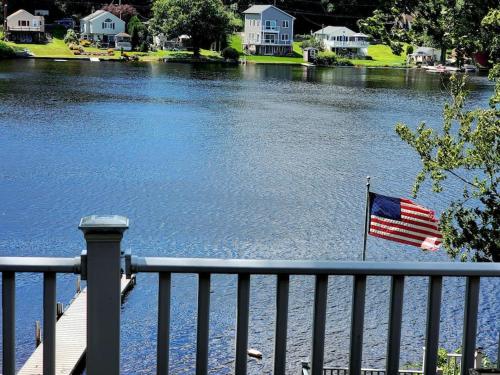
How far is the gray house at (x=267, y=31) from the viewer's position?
11956 cm

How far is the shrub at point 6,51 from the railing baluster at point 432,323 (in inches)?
4281

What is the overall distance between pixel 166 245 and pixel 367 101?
145ft

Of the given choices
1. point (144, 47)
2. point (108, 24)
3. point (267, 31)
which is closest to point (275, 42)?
point (267, 31)

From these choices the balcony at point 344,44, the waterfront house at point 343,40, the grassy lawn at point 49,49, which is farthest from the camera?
the balcony at point 344,44

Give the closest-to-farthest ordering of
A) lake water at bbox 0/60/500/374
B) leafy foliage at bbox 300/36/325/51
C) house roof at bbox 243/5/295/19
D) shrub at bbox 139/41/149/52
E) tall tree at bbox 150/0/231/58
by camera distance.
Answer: lake water at bbox 0/60/500/374
tall tree at bbox 150/0/231/58
shrub at bbox 139/41/149/52
house roof at bbox 243/5/295/19
leafy foliage at bbox 300/36/325/51

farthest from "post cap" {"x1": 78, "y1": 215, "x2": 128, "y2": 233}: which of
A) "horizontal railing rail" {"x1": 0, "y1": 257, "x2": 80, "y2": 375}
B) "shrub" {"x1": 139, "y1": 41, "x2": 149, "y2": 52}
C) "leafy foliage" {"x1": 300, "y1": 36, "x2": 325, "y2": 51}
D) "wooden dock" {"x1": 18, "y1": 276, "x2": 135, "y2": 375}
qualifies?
"leafy foliage" {"x1": 300, "y1": 36, "x2": 325, "y2": 51}

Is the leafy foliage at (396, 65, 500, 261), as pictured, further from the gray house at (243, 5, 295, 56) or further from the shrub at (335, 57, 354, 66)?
the gray house at (243, 5, 295, 56)

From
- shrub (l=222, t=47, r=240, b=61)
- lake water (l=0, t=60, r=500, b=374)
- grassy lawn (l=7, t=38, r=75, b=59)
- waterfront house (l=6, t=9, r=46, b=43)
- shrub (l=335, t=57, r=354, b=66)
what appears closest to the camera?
lake water (l=0, t=60, r=500, b=374)

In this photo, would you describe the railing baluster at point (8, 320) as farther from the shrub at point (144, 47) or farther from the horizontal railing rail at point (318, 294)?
the shrub at point (144, 47)

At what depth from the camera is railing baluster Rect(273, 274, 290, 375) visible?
11.5ft

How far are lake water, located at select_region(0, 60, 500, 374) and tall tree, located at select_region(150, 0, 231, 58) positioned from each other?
4042 cm

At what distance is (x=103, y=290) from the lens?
10.9ft

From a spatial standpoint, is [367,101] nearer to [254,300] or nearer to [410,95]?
[410,95]

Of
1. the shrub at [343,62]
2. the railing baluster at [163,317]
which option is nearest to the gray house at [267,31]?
the shrub at [343,62]
